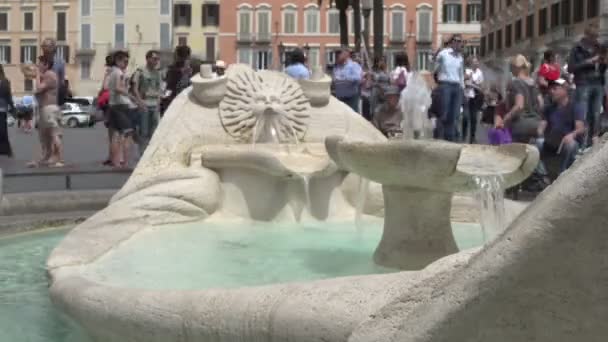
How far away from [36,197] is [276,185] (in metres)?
2.31

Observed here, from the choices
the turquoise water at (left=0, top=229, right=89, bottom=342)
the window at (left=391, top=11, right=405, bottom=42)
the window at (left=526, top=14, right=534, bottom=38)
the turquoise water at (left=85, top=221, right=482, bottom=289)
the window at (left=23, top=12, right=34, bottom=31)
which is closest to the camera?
the turquoise water at (left=0, top=229, right=89, bottom=342)

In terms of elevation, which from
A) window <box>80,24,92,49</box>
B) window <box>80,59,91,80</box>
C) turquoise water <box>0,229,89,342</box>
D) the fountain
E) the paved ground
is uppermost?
window <box>80,24,92,49</box>

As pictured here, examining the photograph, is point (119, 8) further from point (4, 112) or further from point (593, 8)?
point (4, 112)

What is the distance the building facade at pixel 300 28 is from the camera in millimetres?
77625

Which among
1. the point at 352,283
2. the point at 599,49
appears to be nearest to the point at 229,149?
the point at 352,283

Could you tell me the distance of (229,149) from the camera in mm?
6055

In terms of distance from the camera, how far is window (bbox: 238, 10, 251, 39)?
79.5 meters

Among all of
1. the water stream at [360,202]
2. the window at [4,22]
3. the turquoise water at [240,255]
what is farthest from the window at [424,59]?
the turquoise water at [240,255]

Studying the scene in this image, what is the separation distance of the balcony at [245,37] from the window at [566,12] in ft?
118

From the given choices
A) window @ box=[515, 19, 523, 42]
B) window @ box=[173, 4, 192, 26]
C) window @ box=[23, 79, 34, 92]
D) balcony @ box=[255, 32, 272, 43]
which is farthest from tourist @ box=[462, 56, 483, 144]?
window @ box=[173, 4, 192, 26]

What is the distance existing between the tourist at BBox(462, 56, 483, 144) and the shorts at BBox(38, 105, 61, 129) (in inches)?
231

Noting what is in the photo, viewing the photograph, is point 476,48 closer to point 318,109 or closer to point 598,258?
point 318,109

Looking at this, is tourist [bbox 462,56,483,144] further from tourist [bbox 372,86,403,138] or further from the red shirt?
tourist [bbox 372,86,403,138]

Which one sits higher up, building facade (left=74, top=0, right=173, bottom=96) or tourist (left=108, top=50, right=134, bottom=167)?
building facade (left=74, top=0, right=173, bottom=96)
